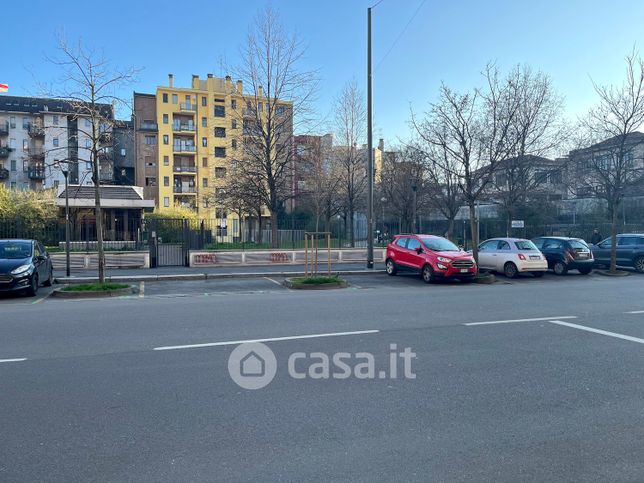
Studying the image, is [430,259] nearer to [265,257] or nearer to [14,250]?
[265,257]

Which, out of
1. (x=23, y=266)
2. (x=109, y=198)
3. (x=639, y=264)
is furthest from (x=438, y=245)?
(x=109, y=198)

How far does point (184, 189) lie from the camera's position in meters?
69.1

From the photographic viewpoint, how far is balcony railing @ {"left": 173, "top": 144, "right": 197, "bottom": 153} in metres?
68.8

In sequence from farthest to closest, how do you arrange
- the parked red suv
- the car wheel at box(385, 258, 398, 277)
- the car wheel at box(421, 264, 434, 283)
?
the car wheel at box(385, 258, 398, 277)
the car wheel at box(421, 264, 434, 283)
the parked red suv

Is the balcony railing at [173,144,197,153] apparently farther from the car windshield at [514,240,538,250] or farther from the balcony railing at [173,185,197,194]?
the car windshield at [514,240,538,250]

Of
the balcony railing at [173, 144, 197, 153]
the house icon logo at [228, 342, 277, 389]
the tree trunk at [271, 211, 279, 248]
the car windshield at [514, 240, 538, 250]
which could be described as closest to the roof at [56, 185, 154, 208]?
the tree trunk at [271, 211, 279, 248]

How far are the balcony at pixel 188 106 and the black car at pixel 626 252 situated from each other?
2347 inches

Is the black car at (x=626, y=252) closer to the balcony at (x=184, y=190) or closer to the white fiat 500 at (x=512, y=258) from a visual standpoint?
the white fiat 500 at (x=512, y=258)

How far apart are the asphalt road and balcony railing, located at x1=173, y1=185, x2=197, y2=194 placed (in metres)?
61.6

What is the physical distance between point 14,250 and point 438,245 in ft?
43.8

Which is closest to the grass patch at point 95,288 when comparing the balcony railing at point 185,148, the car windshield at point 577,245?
the car windshield at point 577,245

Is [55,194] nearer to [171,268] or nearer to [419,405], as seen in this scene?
[171,268]

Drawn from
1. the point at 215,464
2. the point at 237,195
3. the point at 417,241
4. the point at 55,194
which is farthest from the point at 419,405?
the point at 55,194

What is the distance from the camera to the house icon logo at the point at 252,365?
5.32 m
